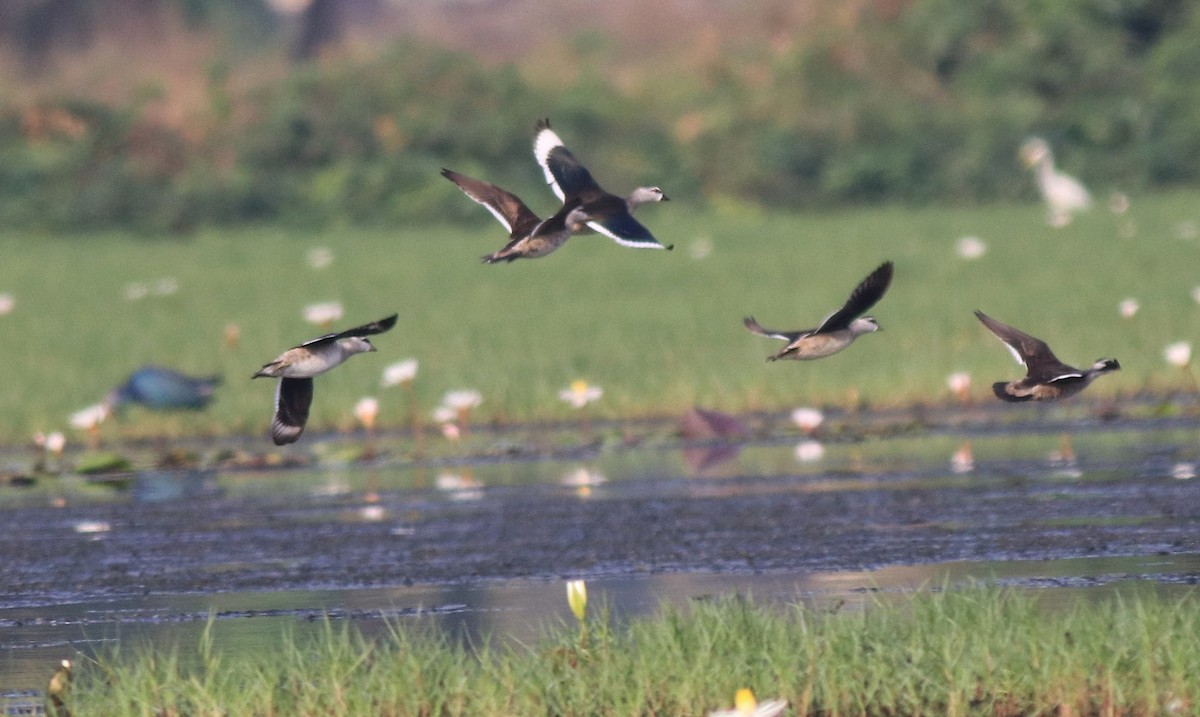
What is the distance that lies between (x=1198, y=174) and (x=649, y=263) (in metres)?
9.96

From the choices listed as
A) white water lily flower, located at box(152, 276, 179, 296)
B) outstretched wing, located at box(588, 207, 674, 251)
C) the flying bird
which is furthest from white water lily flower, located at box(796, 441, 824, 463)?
white water lily flower, located at box(152, 276, 179, 296)

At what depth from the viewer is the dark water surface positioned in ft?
26.1

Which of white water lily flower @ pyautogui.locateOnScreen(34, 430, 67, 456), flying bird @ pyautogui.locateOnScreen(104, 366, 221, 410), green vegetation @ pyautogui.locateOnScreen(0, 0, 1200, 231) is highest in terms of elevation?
Answer: green vegetation @ pyautogui.locateOnScreen(0, 0, 1200, 231)

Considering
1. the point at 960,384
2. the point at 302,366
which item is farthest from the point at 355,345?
the point at 960,384

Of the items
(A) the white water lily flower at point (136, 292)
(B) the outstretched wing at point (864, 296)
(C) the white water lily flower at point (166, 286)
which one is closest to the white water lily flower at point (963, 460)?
(B) the outstretched wing at point (864, 296)

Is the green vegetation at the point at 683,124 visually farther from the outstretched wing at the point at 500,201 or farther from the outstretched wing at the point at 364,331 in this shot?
the outstretched wing at the point at 364,331

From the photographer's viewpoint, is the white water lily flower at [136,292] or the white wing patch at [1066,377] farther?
the white water lily flower at [136,292]

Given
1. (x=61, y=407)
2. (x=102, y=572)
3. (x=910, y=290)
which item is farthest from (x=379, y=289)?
(x=102, y=572)

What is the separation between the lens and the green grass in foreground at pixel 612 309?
14148 millimetres

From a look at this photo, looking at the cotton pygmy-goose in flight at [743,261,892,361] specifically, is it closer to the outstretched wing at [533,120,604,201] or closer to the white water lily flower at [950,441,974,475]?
the outstretched wing at [533,120,604,201]

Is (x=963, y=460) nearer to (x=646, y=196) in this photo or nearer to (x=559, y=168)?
(x=559, y=168)

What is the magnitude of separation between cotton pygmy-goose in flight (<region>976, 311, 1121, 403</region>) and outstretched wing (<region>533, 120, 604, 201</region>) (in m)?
1.01

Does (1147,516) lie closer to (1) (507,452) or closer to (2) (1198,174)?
(1) (507,452)

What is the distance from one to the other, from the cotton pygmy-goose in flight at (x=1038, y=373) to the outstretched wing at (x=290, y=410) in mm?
1661
